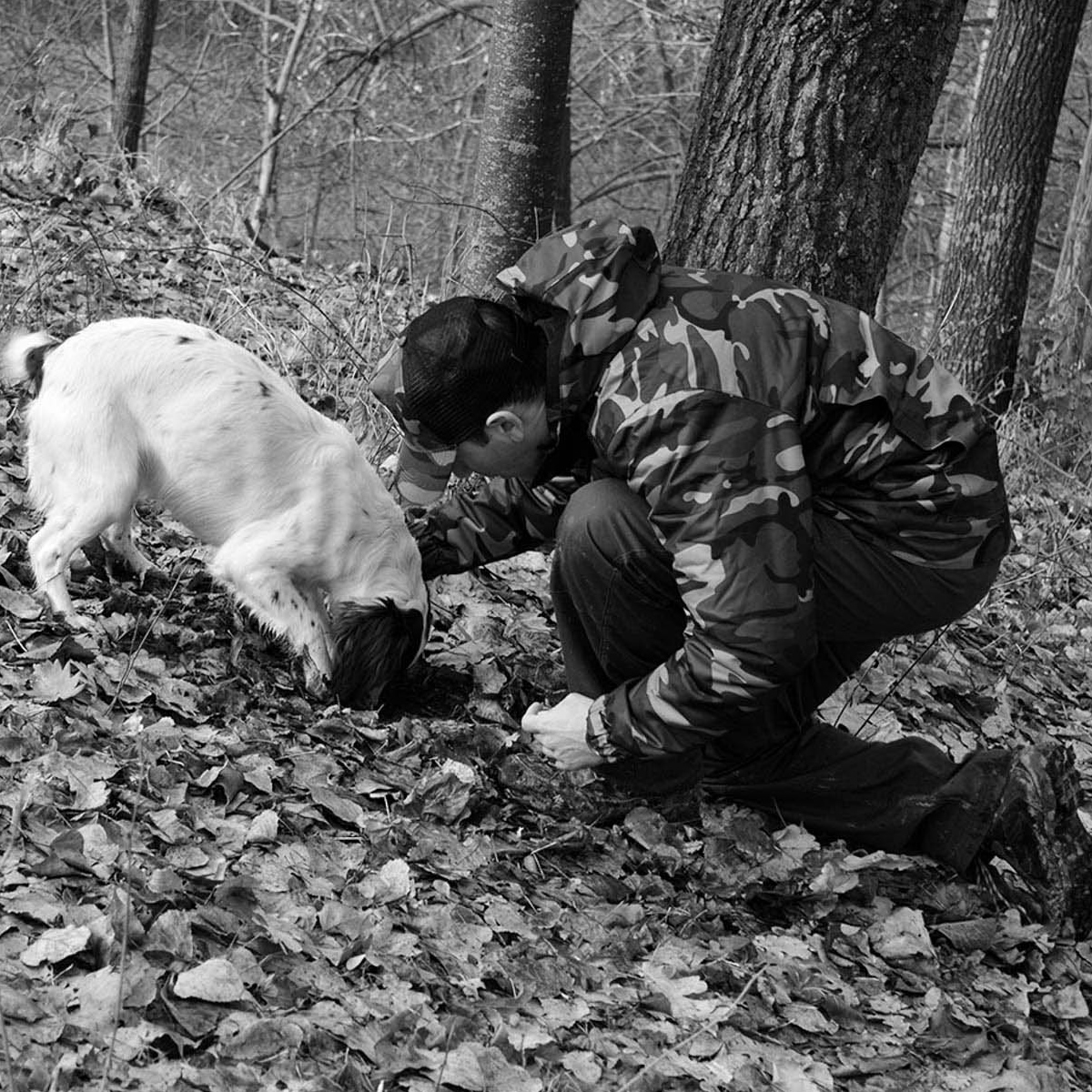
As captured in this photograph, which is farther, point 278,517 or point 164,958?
point 278,517

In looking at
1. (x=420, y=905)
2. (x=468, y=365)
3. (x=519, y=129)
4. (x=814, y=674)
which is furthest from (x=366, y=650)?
(x=519, y=129)

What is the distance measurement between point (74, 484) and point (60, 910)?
5.69 ft

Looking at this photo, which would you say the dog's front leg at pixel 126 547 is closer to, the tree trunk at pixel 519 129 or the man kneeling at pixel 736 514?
the man kneeling at pixel 736 514

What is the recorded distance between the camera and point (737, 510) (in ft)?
8.71

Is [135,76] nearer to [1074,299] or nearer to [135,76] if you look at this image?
[135,76]

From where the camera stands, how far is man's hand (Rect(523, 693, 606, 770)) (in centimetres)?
310

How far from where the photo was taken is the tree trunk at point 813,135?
158 inches

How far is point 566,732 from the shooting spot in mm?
3113

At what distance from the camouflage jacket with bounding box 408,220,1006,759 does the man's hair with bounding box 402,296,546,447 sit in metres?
0.07

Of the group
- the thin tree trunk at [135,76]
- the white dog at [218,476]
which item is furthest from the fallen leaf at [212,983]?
the thin tree trunk at [135,76]

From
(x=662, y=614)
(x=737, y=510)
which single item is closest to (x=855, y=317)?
(x=737, y=510)

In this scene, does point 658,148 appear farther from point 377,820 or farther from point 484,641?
point 377,820

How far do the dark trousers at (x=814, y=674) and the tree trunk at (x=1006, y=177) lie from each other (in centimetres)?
583

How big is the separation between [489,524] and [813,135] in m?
1.64
